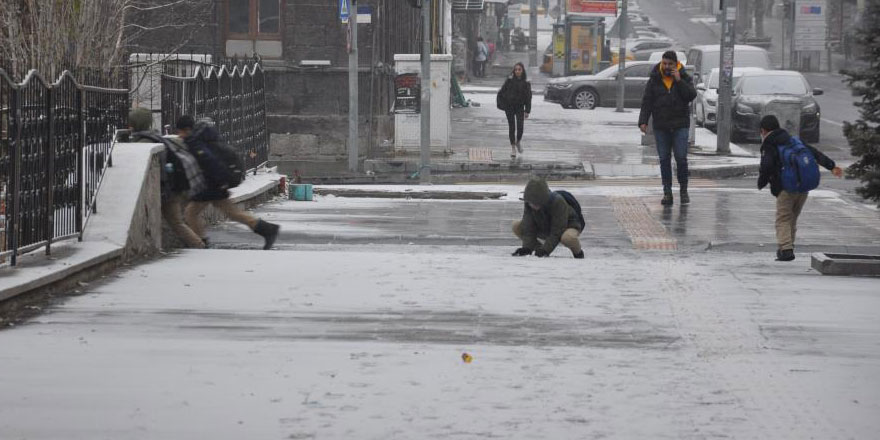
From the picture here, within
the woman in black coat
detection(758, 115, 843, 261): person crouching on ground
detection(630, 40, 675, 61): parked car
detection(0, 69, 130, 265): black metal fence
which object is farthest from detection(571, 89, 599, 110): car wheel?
detection(0, 69, 130, 265): black metal fence

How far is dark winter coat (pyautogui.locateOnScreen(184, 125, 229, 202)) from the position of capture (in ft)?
36.7

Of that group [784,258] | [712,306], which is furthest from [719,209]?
[712,306]

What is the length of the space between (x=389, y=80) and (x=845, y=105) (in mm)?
18582

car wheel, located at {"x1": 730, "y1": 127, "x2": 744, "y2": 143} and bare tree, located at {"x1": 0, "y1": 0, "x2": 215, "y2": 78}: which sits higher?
bare tree, located at {"x1": 0, "y1": 0, "x2": 215, "y2": 78}

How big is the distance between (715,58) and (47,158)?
30.8m

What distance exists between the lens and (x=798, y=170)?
10.9 metres

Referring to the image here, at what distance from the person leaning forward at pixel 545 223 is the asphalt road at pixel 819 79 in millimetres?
2227

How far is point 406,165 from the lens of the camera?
2191 centimetres

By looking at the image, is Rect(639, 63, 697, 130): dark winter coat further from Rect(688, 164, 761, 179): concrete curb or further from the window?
the window

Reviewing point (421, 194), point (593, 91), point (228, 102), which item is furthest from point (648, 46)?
point (228, 102)

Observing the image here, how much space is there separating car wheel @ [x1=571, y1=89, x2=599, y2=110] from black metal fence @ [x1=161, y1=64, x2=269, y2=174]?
22104 millimetres

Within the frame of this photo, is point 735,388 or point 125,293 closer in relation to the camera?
point 735,388

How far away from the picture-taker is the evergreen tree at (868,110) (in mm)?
9922

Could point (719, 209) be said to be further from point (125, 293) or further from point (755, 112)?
point (755, 112)
